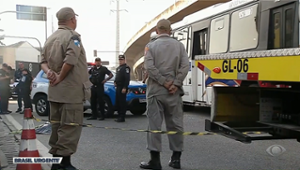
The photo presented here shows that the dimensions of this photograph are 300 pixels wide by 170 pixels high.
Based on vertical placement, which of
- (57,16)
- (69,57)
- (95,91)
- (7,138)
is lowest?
(7,138)

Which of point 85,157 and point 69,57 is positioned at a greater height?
point 69,57

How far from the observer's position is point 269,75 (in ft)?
14.1

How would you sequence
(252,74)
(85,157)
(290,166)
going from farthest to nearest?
1. (85,157)
2. (290,166)
3. (252,74)

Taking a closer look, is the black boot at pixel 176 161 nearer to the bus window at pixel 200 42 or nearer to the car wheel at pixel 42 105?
the bus window at pixel 200 42

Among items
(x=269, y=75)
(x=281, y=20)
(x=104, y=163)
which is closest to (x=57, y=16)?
(x=104, y=163)

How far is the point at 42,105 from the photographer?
12.0m

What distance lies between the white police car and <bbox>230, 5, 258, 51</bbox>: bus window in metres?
3.02

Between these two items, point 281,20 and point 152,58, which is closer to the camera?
point 152,58

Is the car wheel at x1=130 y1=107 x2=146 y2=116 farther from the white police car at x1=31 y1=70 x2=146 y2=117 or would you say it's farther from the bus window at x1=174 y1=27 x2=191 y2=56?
the bus window at x1=174 y1=27 x2=191 y2=56

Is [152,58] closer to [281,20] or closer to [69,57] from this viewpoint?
[69,57]

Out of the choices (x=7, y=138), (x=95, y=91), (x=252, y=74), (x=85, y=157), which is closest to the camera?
(x=252, y=74)

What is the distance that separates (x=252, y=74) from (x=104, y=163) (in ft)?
7.56

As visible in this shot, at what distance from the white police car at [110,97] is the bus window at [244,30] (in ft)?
9.91

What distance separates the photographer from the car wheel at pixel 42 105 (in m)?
11.9
